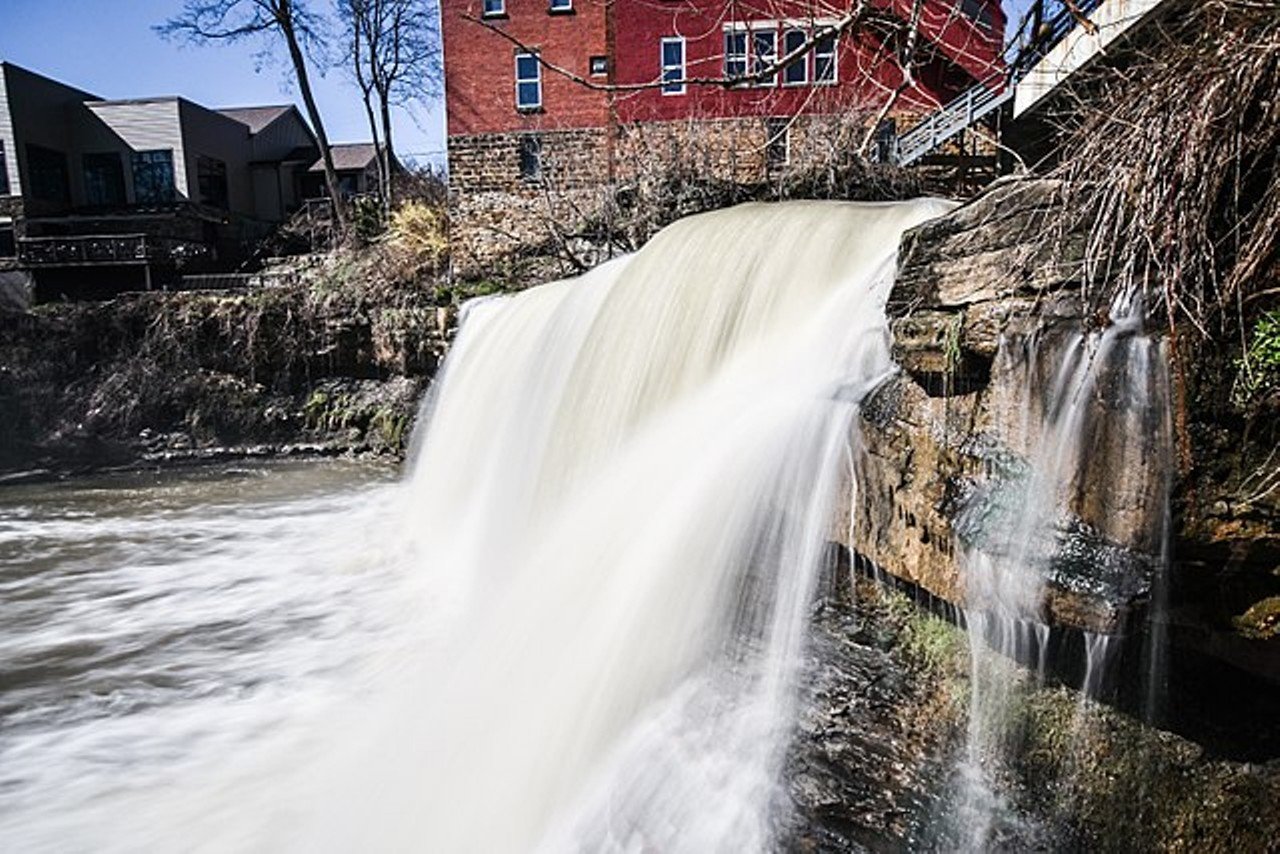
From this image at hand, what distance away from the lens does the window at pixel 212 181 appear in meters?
26.5

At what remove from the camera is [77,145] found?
25.2m

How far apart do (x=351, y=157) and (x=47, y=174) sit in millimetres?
11631

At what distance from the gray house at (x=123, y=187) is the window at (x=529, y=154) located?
31.5 feet

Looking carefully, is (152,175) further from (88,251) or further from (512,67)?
(512,67)

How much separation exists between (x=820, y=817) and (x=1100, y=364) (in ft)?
5.80

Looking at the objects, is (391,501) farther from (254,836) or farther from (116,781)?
(254,836)

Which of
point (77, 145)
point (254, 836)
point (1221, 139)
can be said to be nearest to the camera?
point (1221, 139)

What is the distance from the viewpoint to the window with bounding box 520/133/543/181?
18750mm

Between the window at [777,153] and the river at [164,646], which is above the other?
the window at [777,153]

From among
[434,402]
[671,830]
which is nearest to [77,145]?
[434,402]

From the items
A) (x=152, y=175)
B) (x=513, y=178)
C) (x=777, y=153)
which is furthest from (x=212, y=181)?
(x=777, y=153)

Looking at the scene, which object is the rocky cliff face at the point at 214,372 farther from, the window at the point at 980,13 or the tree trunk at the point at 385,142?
the tree trunk at the point at 385,142

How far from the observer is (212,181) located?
27406mm

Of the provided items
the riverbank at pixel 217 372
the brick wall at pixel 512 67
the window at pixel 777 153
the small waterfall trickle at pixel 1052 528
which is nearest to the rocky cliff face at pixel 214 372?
the riverbank at pixel 217 372
